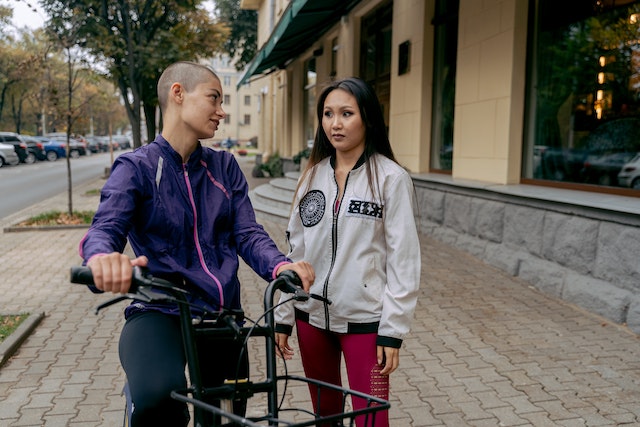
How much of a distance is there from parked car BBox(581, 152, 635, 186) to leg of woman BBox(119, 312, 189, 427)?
18.3 ft

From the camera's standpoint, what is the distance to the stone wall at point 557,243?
5.26 m

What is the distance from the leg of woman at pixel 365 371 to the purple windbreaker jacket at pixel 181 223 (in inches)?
18.9

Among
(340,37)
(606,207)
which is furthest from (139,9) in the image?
(606,207)

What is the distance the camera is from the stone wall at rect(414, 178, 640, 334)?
5.26 metres

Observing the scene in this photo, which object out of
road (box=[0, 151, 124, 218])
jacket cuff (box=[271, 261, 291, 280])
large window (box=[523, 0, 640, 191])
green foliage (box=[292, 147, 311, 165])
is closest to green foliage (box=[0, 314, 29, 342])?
jacket cuff (box=[271, 261, 291, 280])

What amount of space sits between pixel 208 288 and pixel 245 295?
4.48m

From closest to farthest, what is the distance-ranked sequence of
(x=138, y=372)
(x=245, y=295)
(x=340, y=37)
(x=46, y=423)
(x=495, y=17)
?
(x=138, y=372) < (x=46, y=423) < (x=245, y=295) < (x=495, y=17) < (x=340, y=37)

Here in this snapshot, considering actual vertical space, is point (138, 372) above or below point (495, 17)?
below

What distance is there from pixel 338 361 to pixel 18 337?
3551 millimetres

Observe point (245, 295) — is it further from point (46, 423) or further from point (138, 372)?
point (138, 372)

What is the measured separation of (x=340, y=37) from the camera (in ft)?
49.4

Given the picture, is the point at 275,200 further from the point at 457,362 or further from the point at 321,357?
the point at 321,357

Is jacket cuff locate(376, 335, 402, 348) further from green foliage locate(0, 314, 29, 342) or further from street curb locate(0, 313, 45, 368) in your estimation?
green foliage locate(0, 314, 29, 342)

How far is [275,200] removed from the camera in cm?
1260
